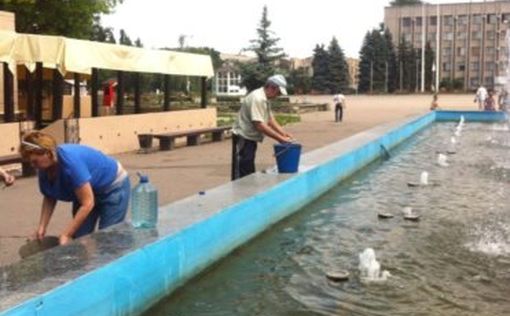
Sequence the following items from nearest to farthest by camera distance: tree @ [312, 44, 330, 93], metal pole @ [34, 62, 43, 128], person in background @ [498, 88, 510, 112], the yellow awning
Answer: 1. the yellow awning
2. metal pole @ [34, 62, 43, 128]
3. person in background @ [498, 88, 510, 112]
4. tree @ [312, 44, 330, 93]

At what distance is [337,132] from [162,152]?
343 inches

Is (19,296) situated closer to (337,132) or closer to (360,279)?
(360,279)

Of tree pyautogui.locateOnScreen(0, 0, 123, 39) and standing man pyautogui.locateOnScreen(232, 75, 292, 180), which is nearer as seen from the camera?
standing man pyautogui.locateOnScreen(232, 75, 292, 180)

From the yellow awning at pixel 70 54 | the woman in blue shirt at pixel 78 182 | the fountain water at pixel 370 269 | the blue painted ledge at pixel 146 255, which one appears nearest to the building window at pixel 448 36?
the yellow awning at pixel 70 54

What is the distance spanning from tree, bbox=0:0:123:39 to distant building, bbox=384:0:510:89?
90.5 m

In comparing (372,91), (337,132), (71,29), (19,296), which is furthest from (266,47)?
(19,296)

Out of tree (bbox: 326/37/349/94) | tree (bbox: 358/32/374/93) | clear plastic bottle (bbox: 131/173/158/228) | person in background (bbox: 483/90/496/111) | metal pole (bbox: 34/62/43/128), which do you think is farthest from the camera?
tree (bbox: 358/32/374/93)

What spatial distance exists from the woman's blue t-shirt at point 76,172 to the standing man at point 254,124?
4126 millimetres

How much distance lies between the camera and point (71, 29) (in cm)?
3228

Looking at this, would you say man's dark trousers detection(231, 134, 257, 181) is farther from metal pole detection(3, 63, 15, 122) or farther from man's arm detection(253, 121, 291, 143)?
metal pole detection(3, 63, 15, 122)

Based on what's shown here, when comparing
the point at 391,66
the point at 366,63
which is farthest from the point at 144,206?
the point at 391,66

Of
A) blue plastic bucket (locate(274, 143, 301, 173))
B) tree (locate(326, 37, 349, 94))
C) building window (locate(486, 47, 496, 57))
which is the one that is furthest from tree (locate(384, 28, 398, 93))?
blue plastic bucket (locate(274, 143, 301, 173))

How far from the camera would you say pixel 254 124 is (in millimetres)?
9680

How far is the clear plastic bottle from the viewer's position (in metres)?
6.24
